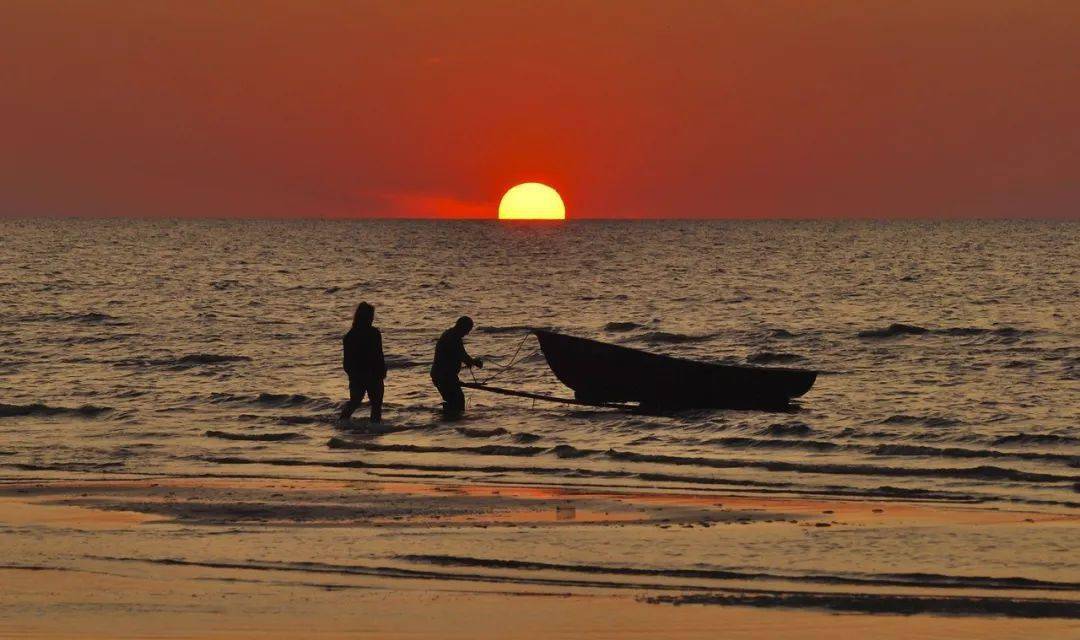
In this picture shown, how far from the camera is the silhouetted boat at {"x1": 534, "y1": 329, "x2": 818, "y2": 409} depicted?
22.5m

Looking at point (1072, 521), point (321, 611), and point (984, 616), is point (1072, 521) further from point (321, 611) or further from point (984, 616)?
point (321, 611)

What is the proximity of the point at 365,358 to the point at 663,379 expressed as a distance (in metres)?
4.95

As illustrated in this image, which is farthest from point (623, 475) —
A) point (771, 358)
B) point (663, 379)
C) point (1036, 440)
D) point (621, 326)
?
point (621, 326)

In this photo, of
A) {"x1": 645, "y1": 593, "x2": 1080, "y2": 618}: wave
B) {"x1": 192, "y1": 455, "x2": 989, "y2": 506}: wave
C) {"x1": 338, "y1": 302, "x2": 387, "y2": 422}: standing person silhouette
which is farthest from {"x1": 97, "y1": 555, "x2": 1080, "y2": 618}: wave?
{"x1": 338, "y1": 302, "x2": 387, "y2": 422}: standing person silhouette

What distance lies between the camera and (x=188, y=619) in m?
8.73

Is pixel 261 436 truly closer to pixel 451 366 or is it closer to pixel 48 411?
pixel 451 366

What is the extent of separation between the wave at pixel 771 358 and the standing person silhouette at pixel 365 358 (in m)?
17.7

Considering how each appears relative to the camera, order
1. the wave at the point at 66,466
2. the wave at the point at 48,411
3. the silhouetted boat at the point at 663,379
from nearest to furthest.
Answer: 1. the wave at the point at 66,466
2. the wave at the point at 48,411
3. the silhouetted boat at the point at 663,379

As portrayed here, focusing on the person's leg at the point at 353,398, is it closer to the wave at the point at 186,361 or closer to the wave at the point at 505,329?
the wave at the point at 186,361

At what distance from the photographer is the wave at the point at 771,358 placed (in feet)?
120

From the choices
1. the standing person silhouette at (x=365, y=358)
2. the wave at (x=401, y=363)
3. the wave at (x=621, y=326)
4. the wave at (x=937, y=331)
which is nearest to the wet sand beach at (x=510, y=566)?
the standing person silhouette at (x=365, y=358)

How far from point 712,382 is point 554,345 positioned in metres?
2.61

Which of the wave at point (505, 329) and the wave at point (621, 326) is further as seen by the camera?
the wave at point (621, 326)

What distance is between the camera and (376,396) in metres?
20.5
